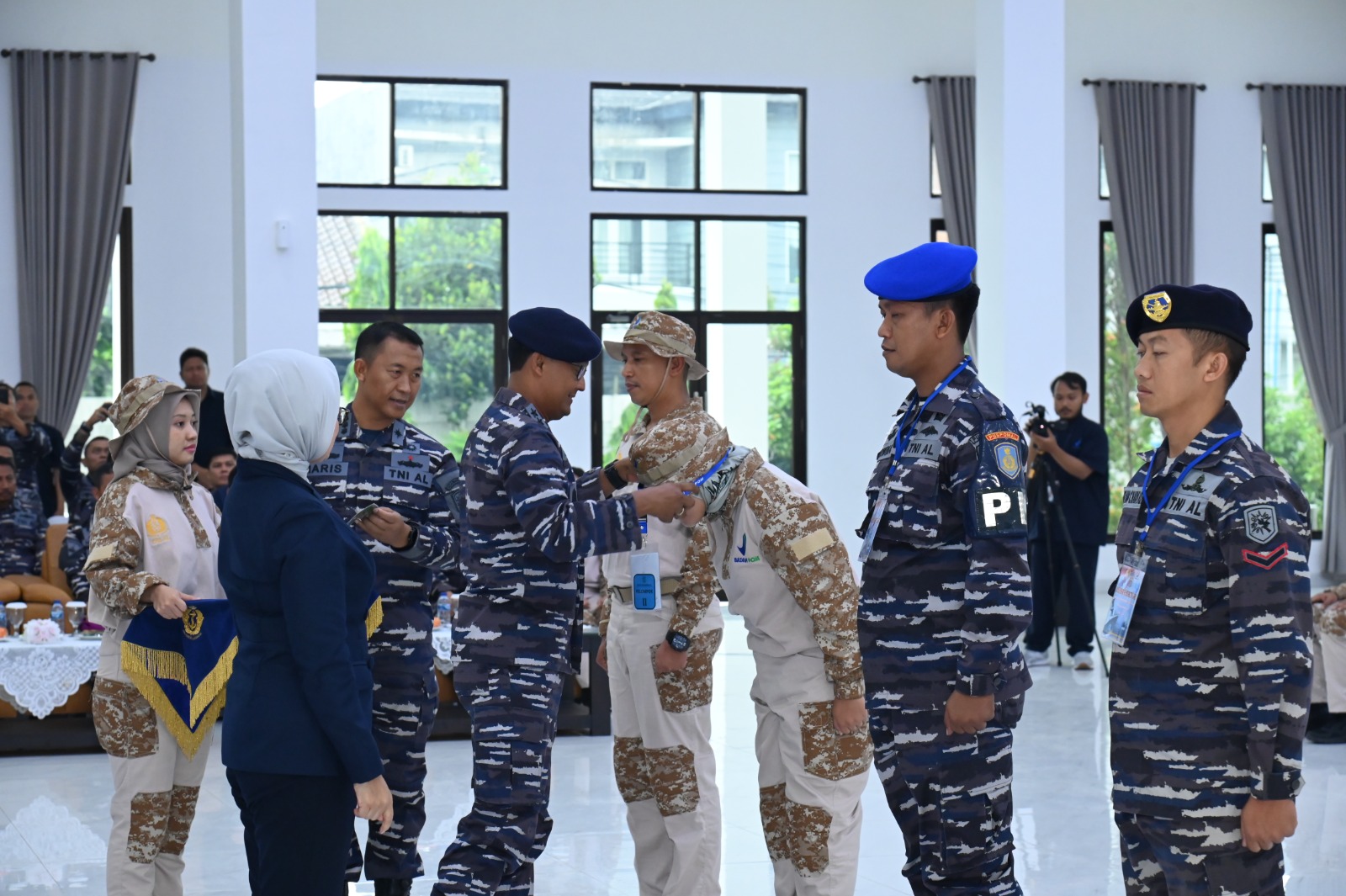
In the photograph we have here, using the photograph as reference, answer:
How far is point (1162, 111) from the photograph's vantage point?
13328mm

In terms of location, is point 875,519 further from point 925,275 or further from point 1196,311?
point 1196,311

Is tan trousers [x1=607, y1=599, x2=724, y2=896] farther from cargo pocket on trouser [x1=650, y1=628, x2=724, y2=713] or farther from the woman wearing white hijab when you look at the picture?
the woman wearing white hijab

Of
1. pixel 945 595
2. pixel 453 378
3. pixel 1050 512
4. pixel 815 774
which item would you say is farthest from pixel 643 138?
pixel 945 595

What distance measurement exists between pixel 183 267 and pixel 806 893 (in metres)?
9.74

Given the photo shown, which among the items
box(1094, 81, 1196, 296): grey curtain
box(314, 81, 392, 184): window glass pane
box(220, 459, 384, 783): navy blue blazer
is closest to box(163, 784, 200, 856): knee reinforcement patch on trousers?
box(220, 459, 384, 783): navy blue blazer

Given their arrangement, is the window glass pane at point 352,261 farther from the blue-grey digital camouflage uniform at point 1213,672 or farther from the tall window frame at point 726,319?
the blue-grey digital camouflage uniform at point 1213,672

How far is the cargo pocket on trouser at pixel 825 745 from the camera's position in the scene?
11.3ft

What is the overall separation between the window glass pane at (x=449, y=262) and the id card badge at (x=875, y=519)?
31.9 ft

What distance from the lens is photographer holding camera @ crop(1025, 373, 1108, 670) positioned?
8.66 metres

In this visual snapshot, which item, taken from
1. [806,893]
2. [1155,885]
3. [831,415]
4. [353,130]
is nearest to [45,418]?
[353,130]

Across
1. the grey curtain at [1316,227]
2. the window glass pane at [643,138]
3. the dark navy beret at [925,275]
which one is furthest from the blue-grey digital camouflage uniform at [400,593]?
the grey curtain at [1316,227]

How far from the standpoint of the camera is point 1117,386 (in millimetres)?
13641

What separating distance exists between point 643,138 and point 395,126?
213 centimetres

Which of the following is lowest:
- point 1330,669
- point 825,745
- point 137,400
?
point 1330,669
